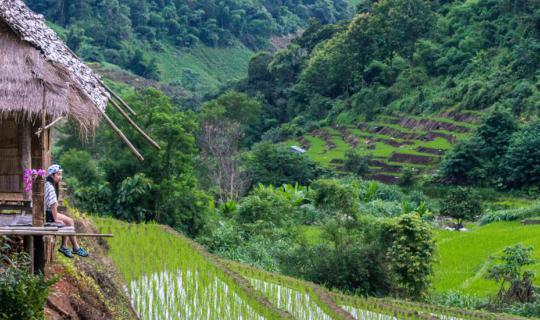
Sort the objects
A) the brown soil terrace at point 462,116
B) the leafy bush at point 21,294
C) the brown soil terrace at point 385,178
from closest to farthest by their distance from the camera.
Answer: the leafy bush at point 21,294
the brown soil terrace at point 385,178
the brown soil terrace at point 462,116

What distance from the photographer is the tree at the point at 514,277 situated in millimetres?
12992

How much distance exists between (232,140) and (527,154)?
411 inches

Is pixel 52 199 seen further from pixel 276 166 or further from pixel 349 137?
pixel 349 137

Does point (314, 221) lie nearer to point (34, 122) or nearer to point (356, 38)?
point (34, 122)

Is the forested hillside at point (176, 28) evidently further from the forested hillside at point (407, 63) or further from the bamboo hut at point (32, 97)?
the bamboo hut at point (32, 97)

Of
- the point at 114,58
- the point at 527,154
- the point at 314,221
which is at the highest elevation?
the point at 114,58

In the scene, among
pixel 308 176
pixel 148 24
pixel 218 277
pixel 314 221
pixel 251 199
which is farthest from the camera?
pixel 148 24

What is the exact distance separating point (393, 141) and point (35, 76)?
2613 centimetres

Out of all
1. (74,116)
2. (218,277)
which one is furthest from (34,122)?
(218,277)

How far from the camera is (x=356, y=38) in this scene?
39.7 meters

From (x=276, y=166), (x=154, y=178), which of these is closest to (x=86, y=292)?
(x=154, y=178)

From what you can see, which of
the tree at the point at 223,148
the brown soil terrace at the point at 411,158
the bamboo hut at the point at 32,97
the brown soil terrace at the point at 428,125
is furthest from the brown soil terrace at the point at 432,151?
the bamboo hut at the point at 32,97

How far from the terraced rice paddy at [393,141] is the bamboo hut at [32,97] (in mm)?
21550

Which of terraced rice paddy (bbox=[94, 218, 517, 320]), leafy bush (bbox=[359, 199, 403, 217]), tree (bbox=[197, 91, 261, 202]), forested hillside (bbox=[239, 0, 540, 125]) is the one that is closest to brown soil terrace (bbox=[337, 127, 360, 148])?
forested hillside (bbox=[239, 0, 540, 125])
